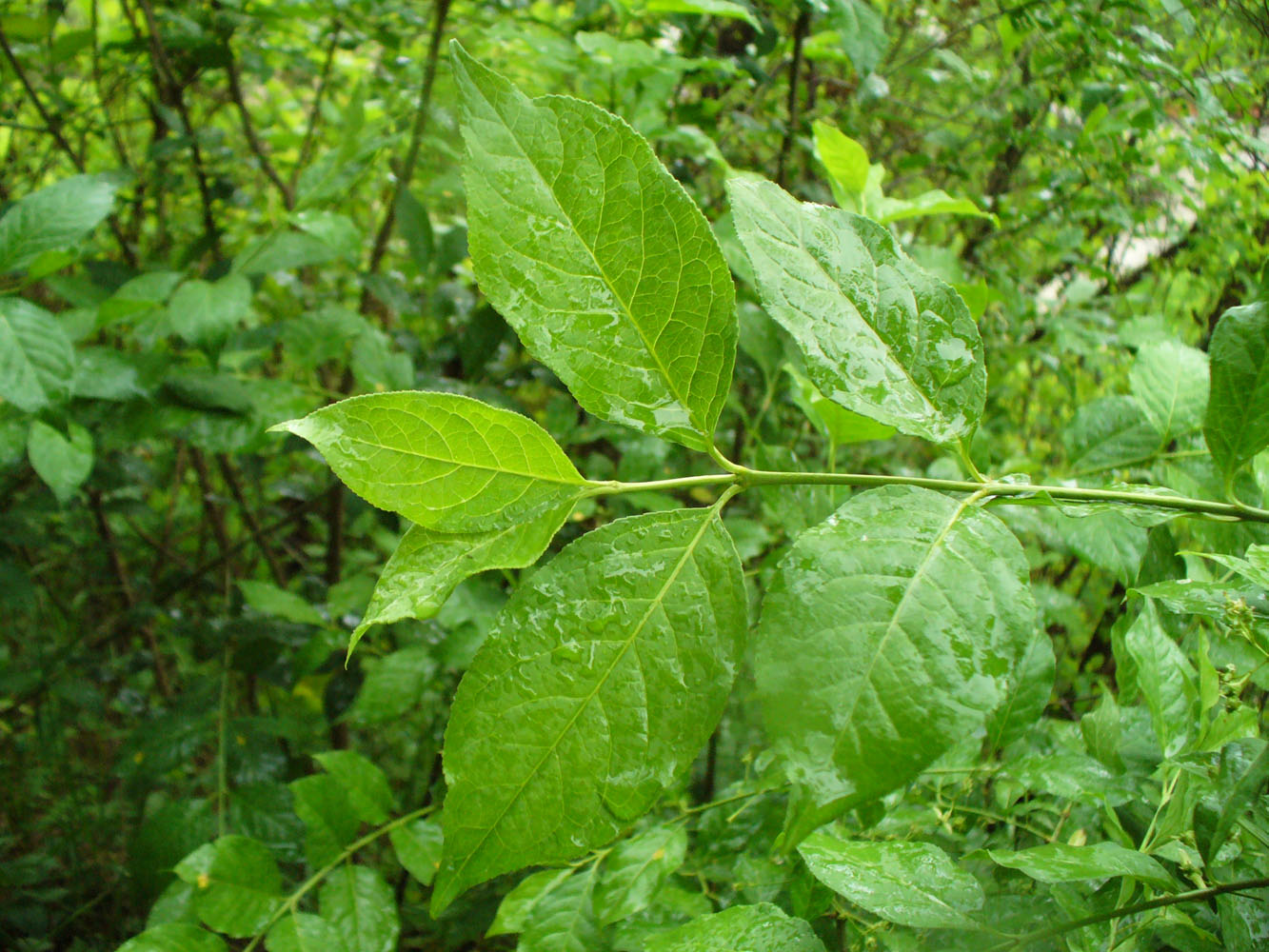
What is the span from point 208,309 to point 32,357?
192 mm

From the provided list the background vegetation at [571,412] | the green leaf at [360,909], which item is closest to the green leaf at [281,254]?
the background vegetation at [571,412]

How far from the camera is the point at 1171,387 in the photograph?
0.78m

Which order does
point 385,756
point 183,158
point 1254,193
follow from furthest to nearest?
point 385,756
point 183,158
point 1254,193

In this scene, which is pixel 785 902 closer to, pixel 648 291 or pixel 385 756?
pixel 648 291

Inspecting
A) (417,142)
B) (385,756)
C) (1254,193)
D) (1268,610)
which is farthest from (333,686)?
(1254,193)

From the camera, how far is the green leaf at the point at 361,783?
86 centimetres

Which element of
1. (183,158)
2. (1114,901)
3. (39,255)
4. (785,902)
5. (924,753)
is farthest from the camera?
(183,158)

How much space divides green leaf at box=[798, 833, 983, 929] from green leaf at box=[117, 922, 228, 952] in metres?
0.59

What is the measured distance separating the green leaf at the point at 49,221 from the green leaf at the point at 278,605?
554mm

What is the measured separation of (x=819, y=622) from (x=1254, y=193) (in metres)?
1.40

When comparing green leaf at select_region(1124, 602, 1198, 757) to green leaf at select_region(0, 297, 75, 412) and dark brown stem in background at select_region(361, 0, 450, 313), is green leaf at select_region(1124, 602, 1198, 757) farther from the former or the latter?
dark brown stem in background at select_region(361, 0, 450, 313)

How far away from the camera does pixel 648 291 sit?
0.41 metres

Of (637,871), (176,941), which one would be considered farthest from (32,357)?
(637,871)

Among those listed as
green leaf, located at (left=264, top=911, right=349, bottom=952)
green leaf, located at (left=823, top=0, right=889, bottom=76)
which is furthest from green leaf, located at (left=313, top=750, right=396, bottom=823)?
green leaf, located at (left=823, top=0, right=889, bottom=76)
